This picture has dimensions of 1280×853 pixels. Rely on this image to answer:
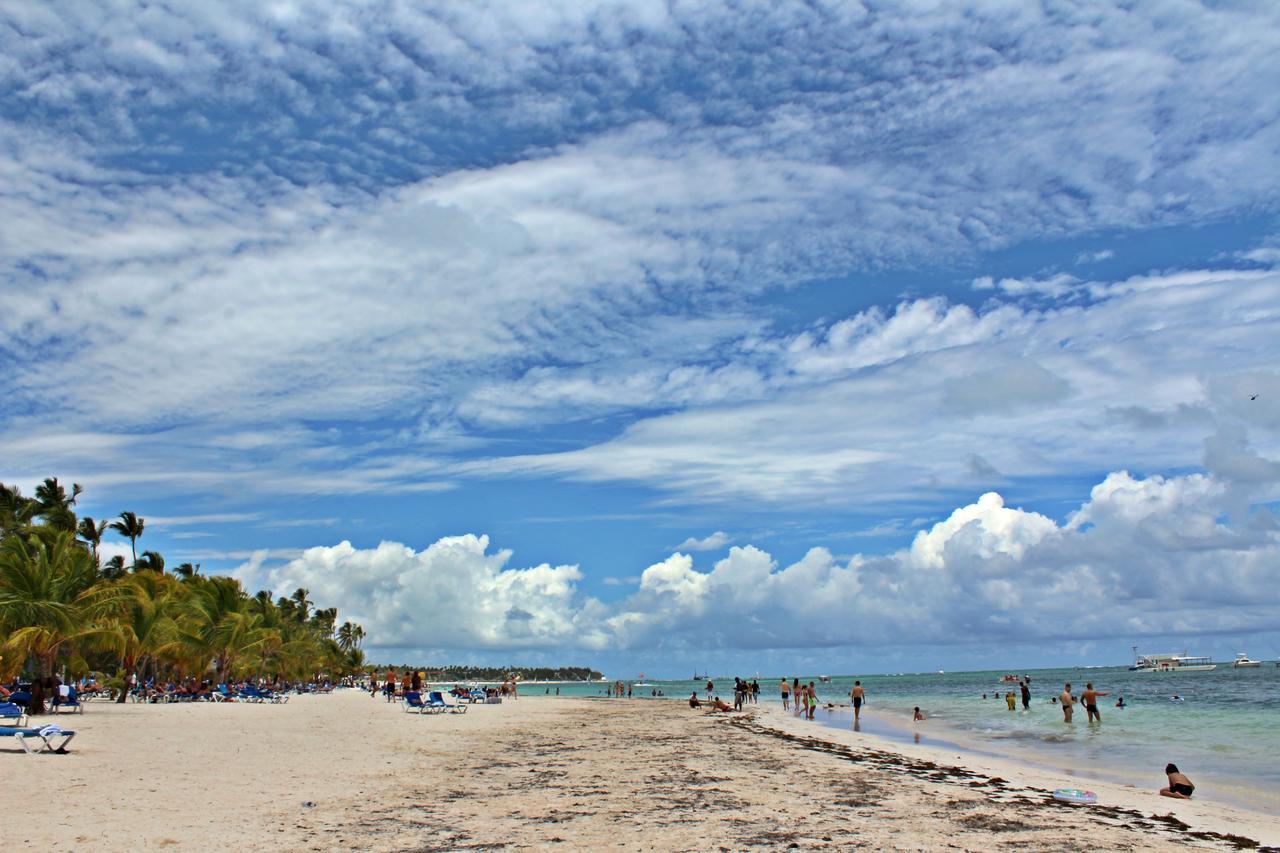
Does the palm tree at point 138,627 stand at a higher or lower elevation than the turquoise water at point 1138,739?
higher

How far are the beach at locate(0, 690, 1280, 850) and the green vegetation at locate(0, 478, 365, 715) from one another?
211 inches

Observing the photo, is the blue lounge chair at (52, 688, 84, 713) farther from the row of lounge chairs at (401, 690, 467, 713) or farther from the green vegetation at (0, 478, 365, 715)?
the row of lounge chairs at (401, 690, 467, 713)

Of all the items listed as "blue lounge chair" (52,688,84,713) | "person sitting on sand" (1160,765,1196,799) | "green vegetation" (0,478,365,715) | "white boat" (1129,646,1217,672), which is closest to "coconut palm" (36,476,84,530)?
"green vegetation" (0,478,365,715)

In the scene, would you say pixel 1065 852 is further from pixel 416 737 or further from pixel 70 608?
pixel 70 608

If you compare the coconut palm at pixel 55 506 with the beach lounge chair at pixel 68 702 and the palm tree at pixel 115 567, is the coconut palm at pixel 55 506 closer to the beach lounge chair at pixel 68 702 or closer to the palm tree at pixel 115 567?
the palm tree at pixel 115 567

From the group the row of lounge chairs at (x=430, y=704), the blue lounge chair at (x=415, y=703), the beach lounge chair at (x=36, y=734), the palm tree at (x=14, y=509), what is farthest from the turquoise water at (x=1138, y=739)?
the palm tree at (x=14, y=509)

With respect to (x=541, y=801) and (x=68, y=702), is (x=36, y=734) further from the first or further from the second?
(x=68, y=702)

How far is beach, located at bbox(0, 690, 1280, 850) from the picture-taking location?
30.9 ft

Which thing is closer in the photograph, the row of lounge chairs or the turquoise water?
the turquoise water

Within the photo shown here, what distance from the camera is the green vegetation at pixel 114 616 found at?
24781mm

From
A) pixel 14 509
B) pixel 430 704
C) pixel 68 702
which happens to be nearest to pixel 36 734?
pixel 68 702

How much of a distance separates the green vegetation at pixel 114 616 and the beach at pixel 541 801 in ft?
17.6

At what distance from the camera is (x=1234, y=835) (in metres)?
11.5

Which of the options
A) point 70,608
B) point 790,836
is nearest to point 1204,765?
point 790,836
